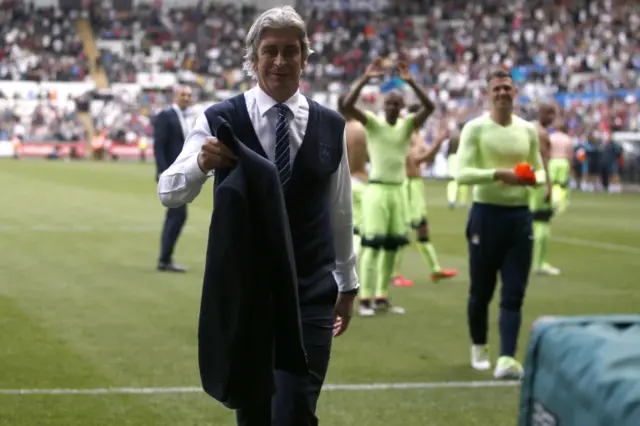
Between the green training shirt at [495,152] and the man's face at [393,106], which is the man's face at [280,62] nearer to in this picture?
the green training shirt at [495,152]

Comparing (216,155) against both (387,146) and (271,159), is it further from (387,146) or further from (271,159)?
(387,146)

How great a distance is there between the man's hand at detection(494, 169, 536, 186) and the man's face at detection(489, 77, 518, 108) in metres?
0.59

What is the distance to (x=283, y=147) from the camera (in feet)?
14.6

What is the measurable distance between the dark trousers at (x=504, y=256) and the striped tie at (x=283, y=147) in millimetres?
4139

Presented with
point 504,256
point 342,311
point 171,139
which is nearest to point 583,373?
point 342,311

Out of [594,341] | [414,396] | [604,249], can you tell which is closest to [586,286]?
[604,249]

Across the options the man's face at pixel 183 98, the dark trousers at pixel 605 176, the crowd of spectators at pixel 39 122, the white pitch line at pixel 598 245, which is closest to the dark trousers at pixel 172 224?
the man's face at pixel 183 98

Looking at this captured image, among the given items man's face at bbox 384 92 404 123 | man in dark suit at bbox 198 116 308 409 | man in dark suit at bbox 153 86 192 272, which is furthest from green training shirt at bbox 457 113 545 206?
man in dark suit at bbox 153 86 192 272

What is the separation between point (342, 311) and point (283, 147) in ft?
2.85

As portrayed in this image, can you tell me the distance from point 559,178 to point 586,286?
5651mm

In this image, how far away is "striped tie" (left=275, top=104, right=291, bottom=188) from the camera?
14.6ft

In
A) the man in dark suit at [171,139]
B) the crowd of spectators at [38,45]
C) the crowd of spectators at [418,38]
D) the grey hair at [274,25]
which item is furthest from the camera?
the crowd of spectators at [38,45]

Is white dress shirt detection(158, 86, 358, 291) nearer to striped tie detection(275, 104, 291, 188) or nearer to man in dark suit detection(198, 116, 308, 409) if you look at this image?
striped tie detection(275, 104, 291, 188)

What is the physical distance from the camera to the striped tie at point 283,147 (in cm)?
444
